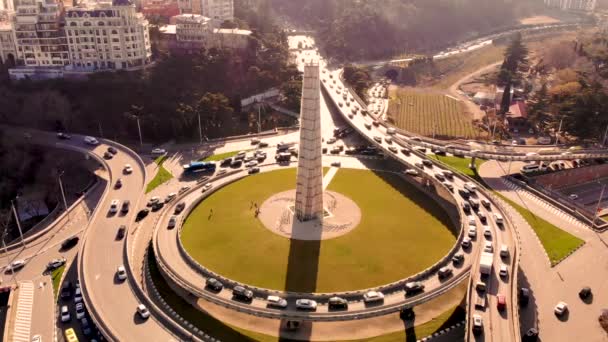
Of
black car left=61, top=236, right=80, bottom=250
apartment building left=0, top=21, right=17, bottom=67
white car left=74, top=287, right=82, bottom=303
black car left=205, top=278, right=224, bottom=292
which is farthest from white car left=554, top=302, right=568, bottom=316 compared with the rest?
apartment building left=0, top=21, right=17, bottom=67

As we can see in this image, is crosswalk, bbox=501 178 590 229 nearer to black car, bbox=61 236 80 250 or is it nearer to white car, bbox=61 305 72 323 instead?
white car, bbox=61 305 72 323

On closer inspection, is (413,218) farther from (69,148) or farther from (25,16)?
(25,16)

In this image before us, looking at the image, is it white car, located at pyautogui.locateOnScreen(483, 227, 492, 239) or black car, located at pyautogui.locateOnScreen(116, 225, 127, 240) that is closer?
white car, located at pyautogui.locateOnScreen(483, 227, 492, 239)

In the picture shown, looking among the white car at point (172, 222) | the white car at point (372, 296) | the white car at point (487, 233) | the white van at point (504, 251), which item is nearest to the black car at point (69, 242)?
the white car at point (172, 222)

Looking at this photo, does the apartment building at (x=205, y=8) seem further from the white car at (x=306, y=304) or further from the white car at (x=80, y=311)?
the white car at (x=306, y=304)

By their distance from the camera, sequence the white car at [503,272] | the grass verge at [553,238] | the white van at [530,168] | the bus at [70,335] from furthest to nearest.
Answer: the white van at [530,168], the grass verge at [553,238], the white car at [503,272], the bus at [70,335]

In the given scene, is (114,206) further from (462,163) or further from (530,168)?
(530,168)

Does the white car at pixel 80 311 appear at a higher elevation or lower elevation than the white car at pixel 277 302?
lower
